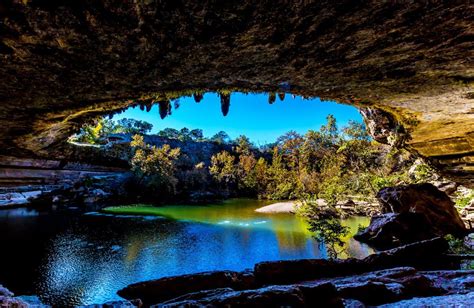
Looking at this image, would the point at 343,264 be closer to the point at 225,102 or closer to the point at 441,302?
the point at 441,302

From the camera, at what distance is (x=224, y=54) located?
2770 millimetres

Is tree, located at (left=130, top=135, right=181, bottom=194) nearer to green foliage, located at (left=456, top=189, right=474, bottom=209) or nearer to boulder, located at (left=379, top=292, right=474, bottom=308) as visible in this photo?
green foliage, located at (left=456, top=189, right=474, bottom=209)

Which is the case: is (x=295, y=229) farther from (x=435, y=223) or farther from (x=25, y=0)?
(x=25, y=0)

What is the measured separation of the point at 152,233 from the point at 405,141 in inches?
468

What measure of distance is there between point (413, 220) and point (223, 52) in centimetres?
1177

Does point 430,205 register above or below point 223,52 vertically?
below

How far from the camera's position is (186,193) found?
31.8 meters

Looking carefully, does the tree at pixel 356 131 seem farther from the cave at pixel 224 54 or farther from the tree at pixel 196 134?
the tree at pixel 196 134

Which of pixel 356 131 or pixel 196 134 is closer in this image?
pixel 356 131

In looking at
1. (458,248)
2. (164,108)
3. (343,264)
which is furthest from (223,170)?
(164,108)

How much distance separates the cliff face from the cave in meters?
0.01

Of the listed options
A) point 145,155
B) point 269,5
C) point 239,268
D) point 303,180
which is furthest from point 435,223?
point 145,155

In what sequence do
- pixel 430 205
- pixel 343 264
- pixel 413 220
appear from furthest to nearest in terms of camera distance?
pixel 430 205 → pixel 413 220 → pixel 343 264

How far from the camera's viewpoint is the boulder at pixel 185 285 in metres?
5.61
